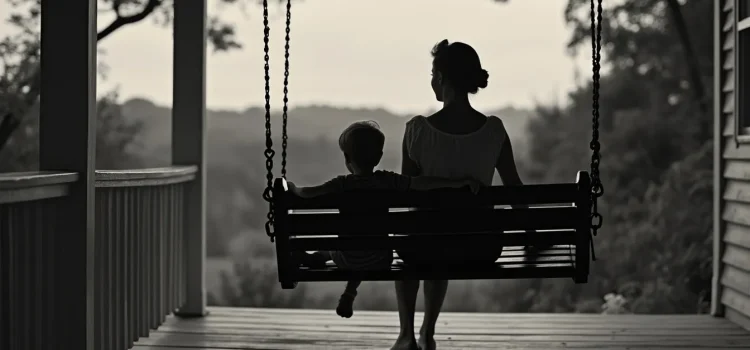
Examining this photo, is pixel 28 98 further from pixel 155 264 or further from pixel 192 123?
pixel 155 264

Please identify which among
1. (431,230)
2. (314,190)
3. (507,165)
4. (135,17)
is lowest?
(431,230)

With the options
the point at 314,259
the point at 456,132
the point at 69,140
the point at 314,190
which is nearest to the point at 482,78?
the point at 456,132

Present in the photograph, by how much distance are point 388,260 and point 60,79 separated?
4.78 feet

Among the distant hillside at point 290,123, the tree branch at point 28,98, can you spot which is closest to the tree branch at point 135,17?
the tree branch at point 28,98

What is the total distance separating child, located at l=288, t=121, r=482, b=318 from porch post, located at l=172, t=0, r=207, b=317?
2.04m

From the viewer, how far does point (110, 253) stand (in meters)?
4.60

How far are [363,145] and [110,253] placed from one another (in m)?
1.21

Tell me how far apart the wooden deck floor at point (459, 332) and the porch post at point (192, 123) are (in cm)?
25

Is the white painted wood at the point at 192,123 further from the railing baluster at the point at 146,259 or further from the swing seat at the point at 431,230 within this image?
the swing seat at the point at 431,230

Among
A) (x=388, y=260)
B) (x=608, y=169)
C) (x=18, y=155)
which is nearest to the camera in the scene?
(x=388, y=260)

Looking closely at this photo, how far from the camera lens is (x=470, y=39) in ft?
42.7

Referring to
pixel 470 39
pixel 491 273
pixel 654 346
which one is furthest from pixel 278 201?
pixel 470 39

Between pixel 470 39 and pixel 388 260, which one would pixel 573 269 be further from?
pixel 470 39

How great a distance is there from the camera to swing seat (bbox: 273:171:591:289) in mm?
3973
